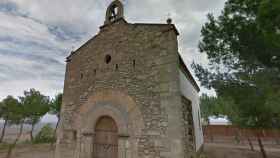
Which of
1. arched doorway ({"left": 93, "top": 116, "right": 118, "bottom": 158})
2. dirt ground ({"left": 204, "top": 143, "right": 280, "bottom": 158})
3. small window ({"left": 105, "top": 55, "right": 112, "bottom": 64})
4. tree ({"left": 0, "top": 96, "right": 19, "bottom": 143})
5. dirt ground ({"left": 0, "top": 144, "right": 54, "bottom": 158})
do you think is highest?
small window ({"left": 105, "top": 55, "right": 112, "bottom": 64})

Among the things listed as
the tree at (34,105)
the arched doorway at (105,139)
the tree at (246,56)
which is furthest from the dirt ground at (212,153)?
the arched doorway at (105,139)

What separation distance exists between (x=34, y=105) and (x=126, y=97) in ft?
55.0

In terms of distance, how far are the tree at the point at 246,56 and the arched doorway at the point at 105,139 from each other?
491 cm

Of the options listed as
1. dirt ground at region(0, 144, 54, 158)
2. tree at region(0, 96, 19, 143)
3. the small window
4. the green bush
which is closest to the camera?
the small window

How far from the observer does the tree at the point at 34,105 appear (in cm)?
1731

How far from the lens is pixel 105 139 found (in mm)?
6012

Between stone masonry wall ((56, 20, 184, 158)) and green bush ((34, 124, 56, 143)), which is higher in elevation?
stone masonry wall ((56, 20, 184, 158))

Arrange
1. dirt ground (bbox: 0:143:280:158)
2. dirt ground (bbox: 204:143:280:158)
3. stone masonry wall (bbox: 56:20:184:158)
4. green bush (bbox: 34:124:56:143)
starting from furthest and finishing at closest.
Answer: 1. green bush (bbox: 34:124:56:143)
2. dirt ground (bbox: 204:143:280:158)
3. dirt ground (bbox: 0:143:280:158)
4. stone masonry wall (bbox: 56:20:184:158)

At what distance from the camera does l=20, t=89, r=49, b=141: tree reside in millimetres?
17312

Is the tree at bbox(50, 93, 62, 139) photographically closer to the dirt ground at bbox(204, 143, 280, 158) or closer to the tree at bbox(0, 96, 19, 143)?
the tree at bbox(0, 96, 19, 143)

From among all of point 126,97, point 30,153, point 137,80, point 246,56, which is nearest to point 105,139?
point 126,97

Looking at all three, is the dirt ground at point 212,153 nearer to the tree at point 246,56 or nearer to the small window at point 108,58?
the tree at point 246,56

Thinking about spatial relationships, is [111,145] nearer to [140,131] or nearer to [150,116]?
[140,131]

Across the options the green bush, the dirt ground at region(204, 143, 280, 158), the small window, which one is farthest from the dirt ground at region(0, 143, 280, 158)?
the small window
